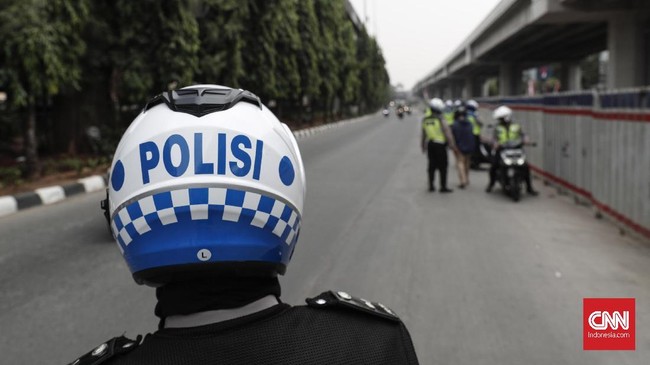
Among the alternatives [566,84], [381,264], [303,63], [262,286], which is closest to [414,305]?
[381,264]

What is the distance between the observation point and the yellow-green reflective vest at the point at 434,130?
10.8 meters

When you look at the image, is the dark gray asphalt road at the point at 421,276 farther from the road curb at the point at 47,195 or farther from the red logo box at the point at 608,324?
the road curb at the point at 47,195

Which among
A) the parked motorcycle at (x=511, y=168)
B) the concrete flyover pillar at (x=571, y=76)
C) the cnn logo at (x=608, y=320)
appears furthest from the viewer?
the concrete flyover pillar at (x=571, y=76)

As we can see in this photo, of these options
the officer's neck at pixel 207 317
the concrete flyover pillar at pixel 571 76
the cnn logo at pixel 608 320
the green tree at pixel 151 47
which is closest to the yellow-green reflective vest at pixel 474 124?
the green tree at pixel 151 47

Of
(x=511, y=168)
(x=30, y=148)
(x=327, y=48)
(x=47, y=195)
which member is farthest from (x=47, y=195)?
(x=327, y=48)

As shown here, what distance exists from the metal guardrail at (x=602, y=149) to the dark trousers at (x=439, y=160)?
6.14 ft

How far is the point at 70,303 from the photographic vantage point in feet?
14.4

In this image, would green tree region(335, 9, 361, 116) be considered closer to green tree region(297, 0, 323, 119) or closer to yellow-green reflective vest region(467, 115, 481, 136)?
green tree region(297, 0, 323, 119)

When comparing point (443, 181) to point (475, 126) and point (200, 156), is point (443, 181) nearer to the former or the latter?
point (475, 126)

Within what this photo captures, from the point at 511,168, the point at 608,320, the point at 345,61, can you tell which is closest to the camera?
the point at 608,320

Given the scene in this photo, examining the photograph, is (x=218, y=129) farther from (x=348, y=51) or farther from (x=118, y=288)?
(x=348, y=51)

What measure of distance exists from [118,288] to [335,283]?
1.60m

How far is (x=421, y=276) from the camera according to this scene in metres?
5.16

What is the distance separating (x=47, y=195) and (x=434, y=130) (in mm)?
6115
